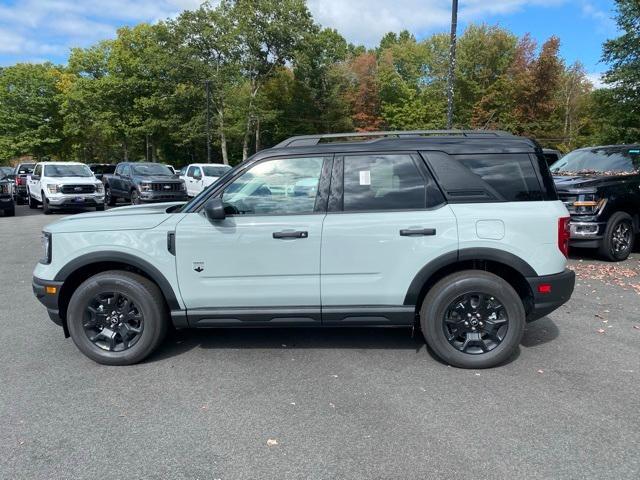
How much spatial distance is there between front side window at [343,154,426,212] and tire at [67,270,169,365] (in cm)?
181

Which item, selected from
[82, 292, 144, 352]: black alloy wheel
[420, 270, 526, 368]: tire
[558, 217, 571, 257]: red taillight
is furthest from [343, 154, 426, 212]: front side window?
[82, 292, 144, 352]: black alloy wheel

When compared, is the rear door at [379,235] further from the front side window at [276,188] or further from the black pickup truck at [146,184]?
the black pickup truck at [146,184]

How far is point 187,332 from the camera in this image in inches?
210

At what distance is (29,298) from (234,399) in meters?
4.32

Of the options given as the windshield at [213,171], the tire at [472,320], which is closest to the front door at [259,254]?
the tire at [472,320]

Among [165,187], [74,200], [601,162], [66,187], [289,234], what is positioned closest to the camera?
[289,234]

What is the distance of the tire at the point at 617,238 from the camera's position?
28.7 feet

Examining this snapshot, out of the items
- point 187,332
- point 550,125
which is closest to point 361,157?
point 187,332

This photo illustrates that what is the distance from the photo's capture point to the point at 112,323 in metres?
4.39

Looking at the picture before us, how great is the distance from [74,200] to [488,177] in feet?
54.5

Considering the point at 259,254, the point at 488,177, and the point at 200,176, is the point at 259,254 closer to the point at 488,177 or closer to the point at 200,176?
the point at 488,177

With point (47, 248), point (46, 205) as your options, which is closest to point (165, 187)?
point (46, 205)

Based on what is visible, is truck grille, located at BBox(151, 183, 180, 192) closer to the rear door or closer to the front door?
the front door

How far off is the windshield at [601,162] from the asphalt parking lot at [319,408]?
5206 millimetres
